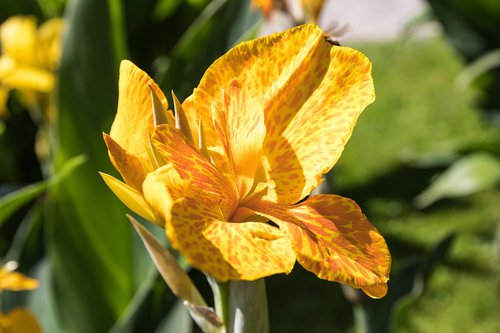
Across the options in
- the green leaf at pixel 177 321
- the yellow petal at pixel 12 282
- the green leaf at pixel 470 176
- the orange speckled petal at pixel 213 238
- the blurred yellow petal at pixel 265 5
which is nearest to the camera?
the orange speckled petal at pixel 213 238

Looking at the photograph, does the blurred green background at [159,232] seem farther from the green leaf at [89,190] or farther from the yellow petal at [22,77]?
the yellow petal at [22,77]

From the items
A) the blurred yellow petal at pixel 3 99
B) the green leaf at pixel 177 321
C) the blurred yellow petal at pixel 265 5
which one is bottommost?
the green leaf at pixel 177 321

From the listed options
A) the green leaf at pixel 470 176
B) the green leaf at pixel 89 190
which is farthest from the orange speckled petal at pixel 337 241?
the green leaf at pixel 470 176

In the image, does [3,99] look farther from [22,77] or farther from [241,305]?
[241,305]

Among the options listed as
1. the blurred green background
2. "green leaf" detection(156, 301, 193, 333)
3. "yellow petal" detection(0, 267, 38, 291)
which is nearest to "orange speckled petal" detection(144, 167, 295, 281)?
"yellow petal" detection(0, 267, 38, 291)

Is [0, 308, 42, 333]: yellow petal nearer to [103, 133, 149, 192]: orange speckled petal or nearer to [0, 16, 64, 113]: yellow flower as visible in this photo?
[103, 133, 149, 192]: orange speckled petal

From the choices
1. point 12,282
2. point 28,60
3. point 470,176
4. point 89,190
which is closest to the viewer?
point 12,282

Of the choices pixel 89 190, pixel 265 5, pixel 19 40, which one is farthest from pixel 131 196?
pixel 19 40
